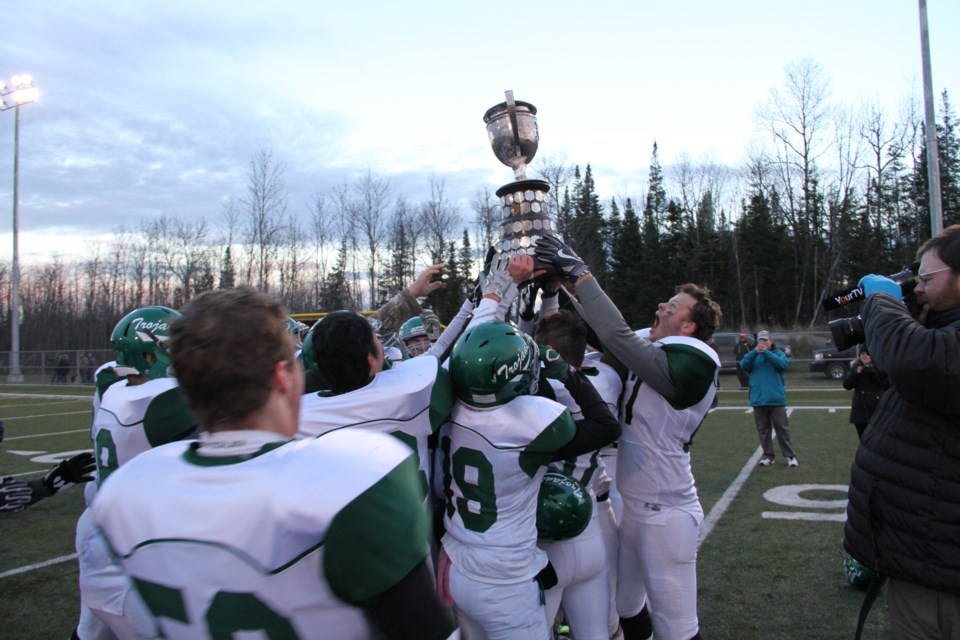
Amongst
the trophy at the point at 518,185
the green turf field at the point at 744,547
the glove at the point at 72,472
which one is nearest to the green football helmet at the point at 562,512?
the trophy at the point at 518,185

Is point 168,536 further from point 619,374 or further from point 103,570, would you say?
point 619,374

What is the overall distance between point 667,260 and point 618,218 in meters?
11.3

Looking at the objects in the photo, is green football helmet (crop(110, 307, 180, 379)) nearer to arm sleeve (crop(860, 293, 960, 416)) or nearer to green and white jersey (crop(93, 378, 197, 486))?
green and white jersey (crop(93, 378, 197, 486))

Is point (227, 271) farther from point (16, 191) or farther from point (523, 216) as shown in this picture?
point (523, 216)

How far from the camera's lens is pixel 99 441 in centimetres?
304

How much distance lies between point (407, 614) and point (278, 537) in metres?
0.27

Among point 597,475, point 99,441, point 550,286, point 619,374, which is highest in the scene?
point 550,286

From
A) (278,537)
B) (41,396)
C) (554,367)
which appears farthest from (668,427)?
(41,396)

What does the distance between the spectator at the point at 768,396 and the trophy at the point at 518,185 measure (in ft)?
22.2

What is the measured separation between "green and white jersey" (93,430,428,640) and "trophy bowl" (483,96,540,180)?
311 cm

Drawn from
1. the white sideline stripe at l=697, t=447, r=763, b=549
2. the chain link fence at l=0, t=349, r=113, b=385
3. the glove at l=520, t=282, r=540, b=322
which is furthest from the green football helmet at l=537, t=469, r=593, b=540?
the chain link fence at l=0, t=349, r=113, b=385

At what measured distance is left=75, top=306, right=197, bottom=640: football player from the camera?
223cm

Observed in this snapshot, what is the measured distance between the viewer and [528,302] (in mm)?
3834

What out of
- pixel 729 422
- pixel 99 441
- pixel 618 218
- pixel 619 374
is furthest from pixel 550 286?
pixel 618 218
